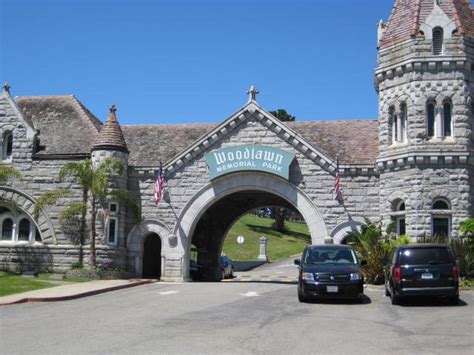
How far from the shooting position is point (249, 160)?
27250 mm

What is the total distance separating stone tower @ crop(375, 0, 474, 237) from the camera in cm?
2416

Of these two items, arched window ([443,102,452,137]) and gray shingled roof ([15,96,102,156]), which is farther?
gray shingled roof ([15,96,102,156])

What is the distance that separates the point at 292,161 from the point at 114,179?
25.3ft

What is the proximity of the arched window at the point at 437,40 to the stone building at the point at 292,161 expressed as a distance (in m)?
0.04

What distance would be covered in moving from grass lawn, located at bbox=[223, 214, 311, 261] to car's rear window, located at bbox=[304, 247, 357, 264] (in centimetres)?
3743

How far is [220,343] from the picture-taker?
35.4ft

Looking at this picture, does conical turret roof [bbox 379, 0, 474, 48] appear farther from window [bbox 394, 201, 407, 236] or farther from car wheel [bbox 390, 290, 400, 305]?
car wheel [bbox 390, 290, 400, 305]

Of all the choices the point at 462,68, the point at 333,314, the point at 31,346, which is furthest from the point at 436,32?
the point at 31,346

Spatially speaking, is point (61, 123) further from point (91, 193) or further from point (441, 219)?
point (441, 219)

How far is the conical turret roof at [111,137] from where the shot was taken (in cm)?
2738

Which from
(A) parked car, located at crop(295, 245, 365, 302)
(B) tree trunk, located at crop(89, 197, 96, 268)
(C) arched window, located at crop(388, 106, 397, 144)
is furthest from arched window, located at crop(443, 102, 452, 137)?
(B) tree trunk, located at crop(89, 197, 96, 268)

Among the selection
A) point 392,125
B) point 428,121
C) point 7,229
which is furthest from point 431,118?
point 7,229

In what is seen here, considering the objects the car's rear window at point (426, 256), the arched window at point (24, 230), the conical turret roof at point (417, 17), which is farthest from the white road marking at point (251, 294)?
the arched window at point (24, 230)

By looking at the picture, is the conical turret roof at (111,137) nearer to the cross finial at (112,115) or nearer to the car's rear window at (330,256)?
the cross finial at (112,115)
